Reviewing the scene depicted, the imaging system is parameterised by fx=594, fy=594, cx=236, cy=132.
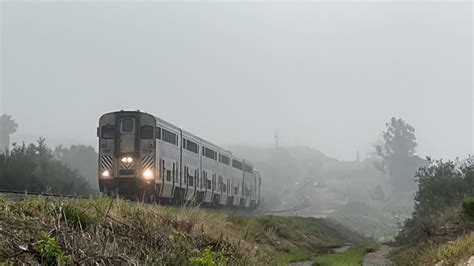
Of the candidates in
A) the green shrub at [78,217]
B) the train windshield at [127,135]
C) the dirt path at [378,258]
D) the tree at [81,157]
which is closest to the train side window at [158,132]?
the train windshield at [127,135]

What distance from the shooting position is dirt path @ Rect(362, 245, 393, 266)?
1920 centimetres

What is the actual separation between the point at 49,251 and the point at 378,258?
16440 mm

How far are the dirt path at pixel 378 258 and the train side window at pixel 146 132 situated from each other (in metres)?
10.8

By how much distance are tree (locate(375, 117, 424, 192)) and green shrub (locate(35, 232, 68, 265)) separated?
317 ft

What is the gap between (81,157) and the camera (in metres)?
76.2

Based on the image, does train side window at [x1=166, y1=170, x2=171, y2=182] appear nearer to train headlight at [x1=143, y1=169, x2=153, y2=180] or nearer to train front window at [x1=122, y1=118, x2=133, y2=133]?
train headlight at [x1=143, y1=169, x2=153, y2=180]

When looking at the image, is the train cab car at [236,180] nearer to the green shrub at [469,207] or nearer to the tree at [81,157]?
the green shrub at [469,207]

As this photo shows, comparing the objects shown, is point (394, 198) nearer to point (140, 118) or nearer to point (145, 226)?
point (140, 118)

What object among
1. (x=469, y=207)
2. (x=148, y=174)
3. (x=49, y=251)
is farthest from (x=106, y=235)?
(x=148, y=174)

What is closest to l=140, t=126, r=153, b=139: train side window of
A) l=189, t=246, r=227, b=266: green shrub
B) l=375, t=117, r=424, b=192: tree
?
l=189, t=246, r=227, b=266: green shrub

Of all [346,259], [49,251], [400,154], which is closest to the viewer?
[49,251]

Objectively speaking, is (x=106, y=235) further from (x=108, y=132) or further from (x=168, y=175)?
(x=168, y=175)

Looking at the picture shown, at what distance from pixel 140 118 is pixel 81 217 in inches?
683

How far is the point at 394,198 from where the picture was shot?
92750 millimetres
